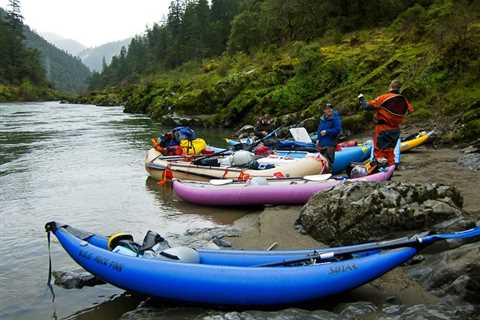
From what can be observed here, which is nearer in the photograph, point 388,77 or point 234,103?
point 388,77

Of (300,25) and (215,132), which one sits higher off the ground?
(300,25)

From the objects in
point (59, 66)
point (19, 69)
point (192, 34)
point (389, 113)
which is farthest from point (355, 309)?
point (59, 66)

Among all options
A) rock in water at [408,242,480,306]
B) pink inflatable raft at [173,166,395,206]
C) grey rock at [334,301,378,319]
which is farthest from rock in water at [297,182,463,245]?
pink inflatable raft at [173,166,395,206]

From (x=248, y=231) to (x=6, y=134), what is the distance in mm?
17010

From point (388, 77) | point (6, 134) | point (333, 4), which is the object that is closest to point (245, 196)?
point (388, 77)

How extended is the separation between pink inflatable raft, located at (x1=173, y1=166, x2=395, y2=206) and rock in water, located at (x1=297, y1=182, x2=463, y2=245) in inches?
63.0

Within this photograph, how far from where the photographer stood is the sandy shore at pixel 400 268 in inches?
163

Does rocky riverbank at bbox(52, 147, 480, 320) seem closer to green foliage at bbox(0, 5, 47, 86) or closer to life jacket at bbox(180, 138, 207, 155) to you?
life jacket at bbox(180, 138, 207, 155)

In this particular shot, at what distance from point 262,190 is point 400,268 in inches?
127

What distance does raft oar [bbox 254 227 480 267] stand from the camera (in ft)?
12.8

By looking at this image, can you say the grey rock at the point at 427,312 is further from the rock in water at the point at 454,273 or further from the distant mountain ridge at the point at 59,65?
the distant mountain ridge at the point at 59,65

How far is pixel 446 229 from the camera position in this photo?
4.67m

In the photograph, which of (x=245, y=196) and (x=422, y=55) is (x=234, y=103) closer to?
(x=422, y=55)

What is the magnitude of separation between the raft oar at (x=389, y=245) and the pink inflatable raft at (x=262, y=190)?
2.86m
